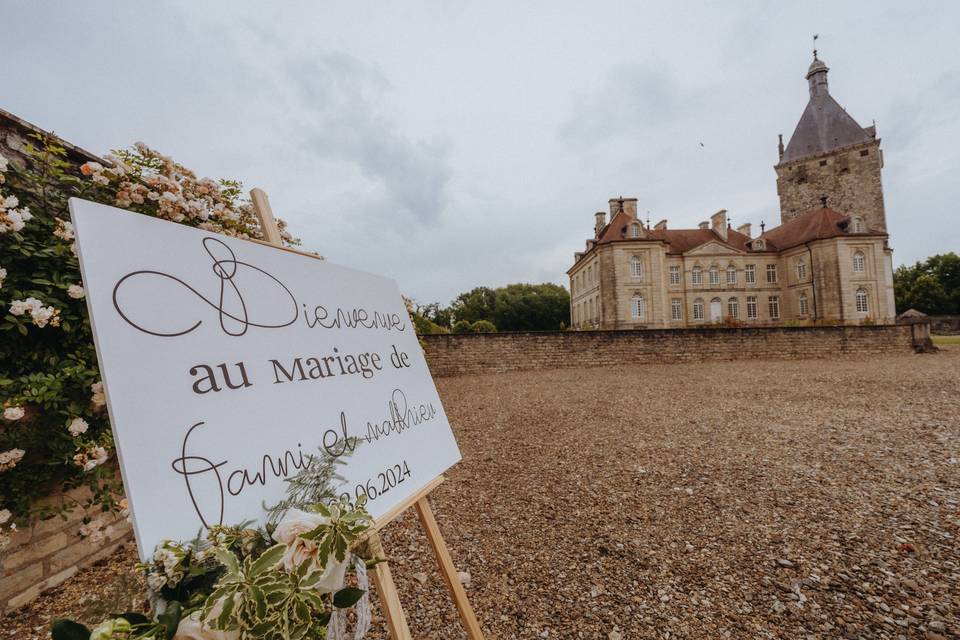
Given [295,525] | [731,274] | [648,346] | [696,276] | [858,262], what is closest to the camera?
[295,525]

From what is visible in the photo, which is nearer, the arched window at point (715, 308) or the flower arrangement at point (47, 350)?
the flower arrangement at point (47, 350)

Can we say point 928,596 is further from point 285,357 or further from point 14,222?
point 14,222

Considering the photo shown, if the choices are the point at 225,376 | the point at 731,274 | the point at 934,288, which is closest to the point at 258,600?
the point at 225,376

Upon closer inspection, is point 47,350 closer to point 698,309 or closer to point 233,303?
point 233,303

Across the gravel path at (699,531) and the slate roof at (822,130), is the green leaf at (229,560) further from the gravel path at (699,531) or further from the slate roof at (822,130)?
the slate roof at (822,130)

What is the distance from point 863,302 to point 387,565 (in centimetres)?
3308

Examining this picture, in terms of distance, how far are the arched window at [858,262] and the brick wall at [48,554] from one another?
1317 inches

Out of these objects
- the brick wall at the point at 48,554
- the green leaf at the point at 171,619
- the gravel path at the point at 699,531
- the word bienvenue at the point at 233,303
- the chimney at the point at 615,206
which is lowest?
the gravel path at the point at 699,531

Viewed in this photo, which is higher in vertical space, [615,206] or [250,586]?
[615,206]

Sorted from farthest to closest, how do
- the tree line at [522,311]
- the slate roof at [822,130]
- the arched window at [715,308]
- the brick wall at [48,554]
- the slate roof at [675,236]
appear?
the tree line at [522,311], the slate roof at [822,130], the arched window at [715,308], the slate roof at [675,236], the brick wall at [48,554]

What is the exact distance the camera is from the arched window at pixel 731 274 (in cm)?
2614

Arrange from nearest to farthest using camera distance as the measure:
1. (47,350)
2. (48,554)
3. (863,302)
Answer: (47,350) → (48,554) → (863,302)

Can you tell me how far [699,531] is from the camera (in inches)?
91.7

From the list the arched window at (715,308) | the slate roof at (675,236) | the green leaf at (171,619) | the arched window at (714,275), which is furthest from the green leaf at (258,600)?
the arched window at (714,275)
